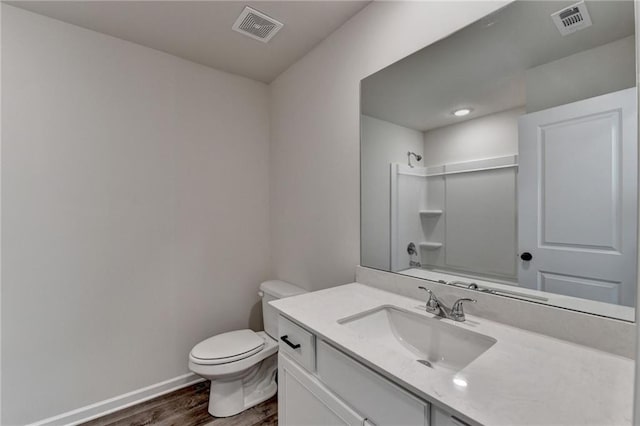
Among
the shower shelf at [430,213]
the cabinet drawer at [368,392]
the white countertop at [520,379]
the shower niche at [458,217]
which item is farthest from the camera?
the shower shelf at [430,213]

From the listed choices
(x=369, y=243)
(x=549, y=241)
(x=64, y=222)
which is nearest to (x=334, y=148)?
(x=369, y=243)

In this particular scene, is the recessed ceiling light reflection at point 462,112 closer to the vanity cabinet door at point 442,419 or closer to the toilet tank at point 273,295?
the vanity cabinet door at point 442,419

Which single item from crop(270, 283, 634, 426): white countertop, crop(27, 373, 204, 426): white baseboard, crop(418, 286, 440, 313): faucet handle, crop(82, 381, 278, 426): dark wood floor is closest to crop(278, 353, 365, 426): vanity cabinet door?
crop(270, 283, 634, 426): white countertop

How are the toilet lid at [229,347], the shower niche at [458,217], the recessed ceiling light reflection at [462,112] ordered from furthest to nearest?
the toilet lid at [229,347], the recessed ceiling light reflection at [462,112], the shower niche at [458,217]

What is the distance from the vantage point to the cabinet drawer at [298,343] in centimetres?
103

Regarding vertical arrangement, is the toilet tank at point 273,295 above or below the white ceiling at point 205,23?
below

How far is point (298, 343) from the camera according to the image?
1.10 m

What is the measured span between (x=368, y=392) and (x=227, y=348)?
1241 millimetres

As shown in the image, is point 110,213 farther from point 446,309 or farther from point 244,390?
point 446,309

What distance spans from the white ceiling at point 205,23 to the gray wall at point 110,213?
0.36 ft

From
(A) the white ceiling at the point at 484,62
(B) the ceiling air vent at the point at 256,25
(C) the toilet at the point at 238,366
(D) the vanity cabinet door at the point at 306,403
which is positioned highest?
(B) the ceiling air vent at the point at 256,25

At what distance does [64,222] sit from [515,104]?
2375 millimetres

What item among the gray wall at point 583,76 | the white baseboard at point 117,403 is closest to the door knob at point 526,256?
the gray wall at point 583,76

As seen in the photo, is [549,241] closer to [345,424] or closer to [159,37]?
[345,424]
